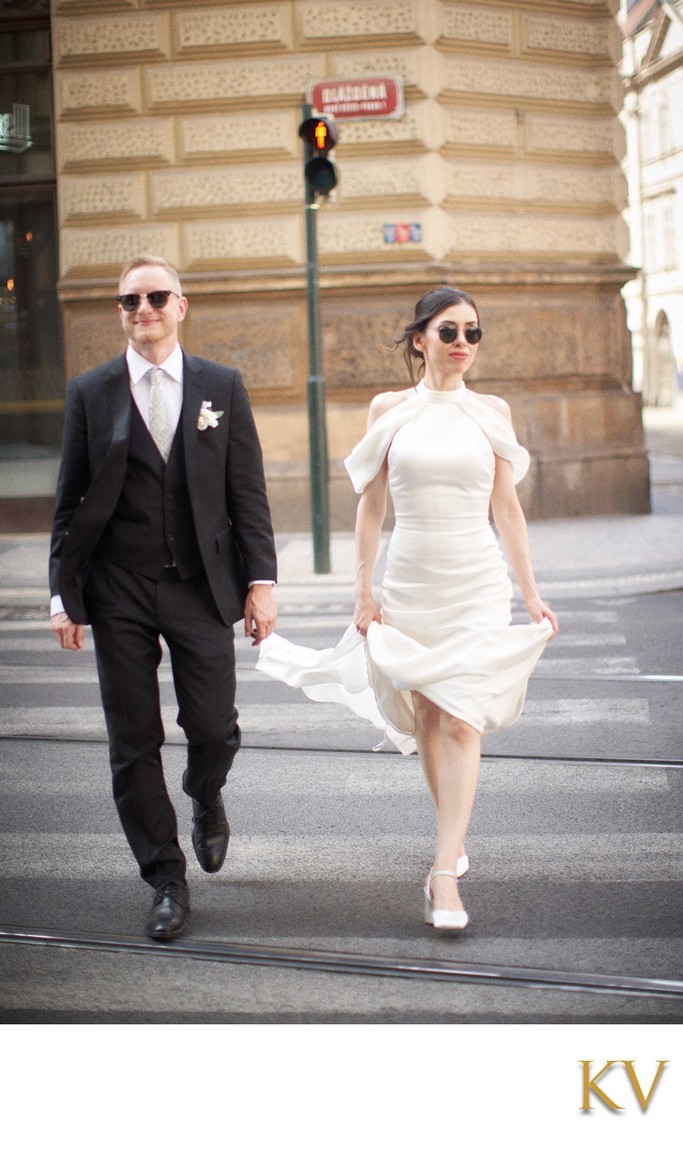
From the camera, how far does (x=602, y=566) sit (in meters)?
11.4

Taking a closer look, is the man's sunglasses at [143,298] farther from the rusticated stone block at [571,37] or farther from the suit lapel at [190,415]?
the rusticated stone block at [571,37]

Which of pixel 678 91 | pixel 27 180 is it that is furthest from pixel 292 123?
pixel 678 91

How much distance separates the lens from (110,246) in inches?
563

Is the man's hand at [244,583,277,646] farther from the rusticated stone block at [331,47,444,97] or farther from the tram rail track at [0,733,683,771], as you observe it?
the rusticated stone block at [331,47,444,97]

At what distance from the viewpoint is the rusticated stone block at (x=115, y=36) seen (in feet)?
45.9

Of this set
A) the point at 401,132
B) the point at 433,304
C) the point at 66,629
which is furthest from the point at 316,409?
the point at 66,629

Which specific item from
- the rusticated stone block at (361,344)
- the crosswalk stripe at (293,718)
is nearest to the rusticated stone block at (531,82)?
the rusticated stone block at (361,344)

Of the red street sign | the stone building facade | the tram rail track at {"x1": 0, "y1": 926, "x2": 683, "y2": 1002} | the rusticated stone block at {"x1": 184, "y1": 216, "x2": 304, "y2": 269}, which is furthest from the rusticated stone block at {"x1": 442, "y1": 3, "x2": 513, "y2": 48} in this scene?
the tram rail track at {"x1": 0, "y1": 926, "x2": 683, "y2": 1002}

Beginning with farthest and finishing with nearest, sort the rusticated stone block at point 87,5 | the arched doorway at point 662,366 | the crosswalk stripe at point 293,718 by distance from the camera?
the arched doorway at point 662,366
the rusticated stone block at point 87,5
the crosswalk stripe at point 293,718

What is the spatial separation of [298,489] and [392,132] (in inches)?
131

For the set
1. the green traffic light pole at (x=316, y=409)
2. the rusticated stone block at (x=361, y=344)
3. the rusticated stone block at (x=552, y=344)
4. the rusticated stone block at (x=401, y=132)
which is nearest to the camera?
the green traffic light pole at (x=316, y=409)

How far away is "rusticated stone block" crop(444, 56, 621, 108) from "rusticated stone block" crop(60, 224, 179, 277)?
294 cm

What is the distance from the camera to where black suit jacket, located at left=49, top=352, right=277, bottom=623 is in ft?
13.7

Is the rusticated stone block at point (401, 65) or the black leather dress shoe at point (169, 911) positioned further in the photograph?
the rusticated stone block at point (401, 65)
